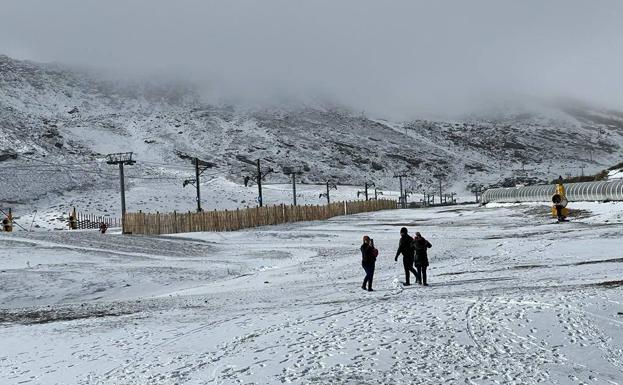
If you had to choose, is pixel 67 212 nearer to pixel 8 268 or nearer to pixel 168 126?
pixel 8 268

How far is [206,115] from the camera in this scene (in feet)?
597

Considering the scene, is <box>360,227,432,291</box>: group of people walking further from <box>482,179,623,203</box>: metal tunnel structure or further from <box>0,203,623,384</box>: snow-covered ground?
<box>482,179,623,203</box>: metal tunnel structure

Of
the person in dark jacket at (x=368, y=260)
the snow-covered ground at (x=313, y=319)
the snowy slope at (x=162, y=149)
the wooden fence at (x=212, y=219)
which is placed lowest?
the snow-covered ground at (x=313, y=319)

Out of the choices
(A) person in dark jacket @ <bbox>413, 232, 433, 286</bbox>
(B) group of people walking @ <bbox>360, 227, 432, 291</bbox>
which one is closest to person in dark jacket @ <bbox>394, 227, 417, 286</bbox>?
(B) group of people walking @ <bbox>360, 227, 432, 291</bbox>

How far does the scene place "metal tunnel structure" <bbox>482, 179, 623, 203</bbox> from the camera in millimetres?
50906

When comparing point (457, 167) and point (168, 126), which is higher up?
point (168, 126)

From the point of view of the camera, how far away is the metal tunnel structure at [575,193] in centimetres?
5091

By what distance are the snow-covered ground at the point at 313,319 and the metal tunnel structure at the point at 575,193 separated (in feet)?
86.2

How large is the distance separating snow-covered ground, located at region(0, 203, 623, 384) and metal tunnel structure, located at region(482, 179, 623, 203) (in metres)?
26.3

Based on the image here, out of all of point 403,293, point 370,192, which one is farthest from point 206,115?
point 403,293

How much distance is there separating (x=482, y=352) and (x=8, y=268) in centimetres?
1811

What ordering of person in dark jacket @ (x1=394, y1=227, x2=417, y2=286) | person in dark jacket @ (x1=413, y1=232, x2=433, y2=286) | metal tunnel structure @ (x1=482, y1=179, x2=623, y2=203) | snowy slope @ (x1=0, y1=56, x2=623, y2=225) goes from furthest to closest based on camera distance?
snowy slope @ (x1=0, y1=56, x2=623, y2=225) → metal tunnel structure @ (x1=482, y1=179, x2=623, y2=203) → person in dark jacket @ (x1=394, y1=227, x2=417, y2=286) → person in dark jacket @ (x1=413, y1=232, x2=433, y2=286)

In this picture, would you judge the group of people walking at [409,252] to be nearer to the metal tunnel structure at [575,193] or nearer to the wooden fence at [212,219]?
the wooden fence at [212,219]

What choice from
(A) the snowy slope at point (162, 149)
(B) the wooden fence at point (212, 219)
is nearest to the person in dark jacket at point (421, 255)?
(B) the wooden fence at point (212, 219)
